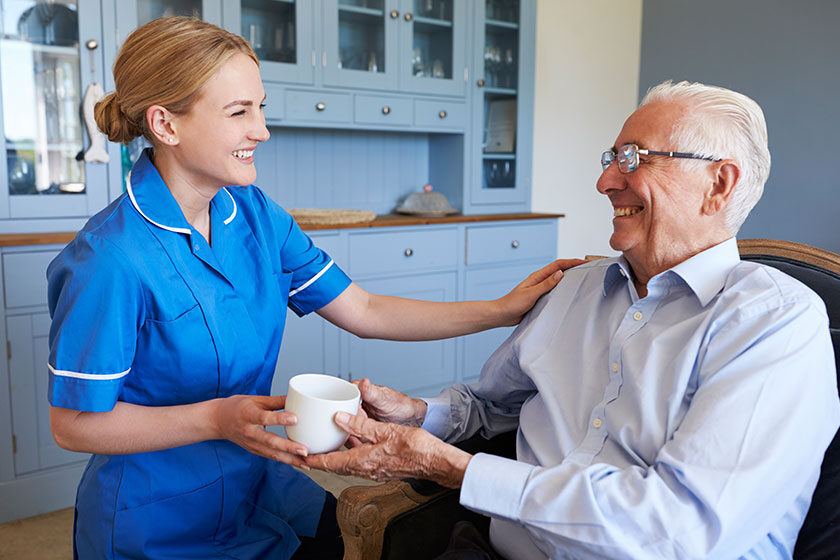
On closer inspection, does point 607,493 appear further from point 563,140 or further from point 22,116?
point 563,140

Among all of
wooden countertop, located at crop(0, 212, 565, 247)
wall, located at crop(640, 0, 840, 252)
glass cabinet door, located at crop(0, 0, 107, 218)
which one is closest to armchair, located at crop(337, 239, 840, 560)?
wooden countertop, located at crop(0, 212, 565, 247)

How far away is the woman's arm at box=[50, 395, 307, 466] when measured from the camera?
1100mm

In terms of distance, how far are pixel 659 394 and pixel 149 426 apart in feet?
2.49

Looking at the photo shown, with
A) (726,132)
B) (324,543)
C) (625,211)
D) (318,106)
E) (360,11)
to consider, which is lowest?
(324,543)

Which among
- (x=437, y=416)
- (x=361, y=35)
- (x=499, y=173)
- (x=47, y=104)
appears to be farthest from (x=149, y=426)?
(x=499, y=173)

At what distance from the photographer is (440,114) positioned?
134 inches

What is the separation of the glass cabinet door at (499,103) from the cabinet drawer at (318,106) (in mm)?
728

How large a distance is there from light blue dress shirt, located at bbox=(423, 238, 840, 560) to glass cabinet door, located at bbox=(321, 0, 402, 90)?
6.86ft

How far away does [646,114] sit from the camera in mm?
1202

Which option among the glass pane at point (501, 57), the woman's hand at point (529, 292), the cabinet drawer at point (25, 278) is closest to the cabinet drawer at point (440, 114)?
the glass pane at point (501, 57)

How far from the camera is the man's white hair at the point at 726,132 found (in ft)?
3.73

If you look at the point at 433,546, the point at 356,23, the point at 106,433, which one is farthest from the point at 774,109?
the point at 106,433

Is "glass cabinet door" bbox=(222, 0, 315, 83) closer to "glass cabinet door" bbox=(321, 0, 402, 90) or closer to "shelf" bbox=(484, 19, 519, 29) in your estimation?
"glass cabinet door" bbox=(321, 0, 402, 90)

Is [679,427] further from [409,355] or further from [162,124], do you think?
[409,355]
